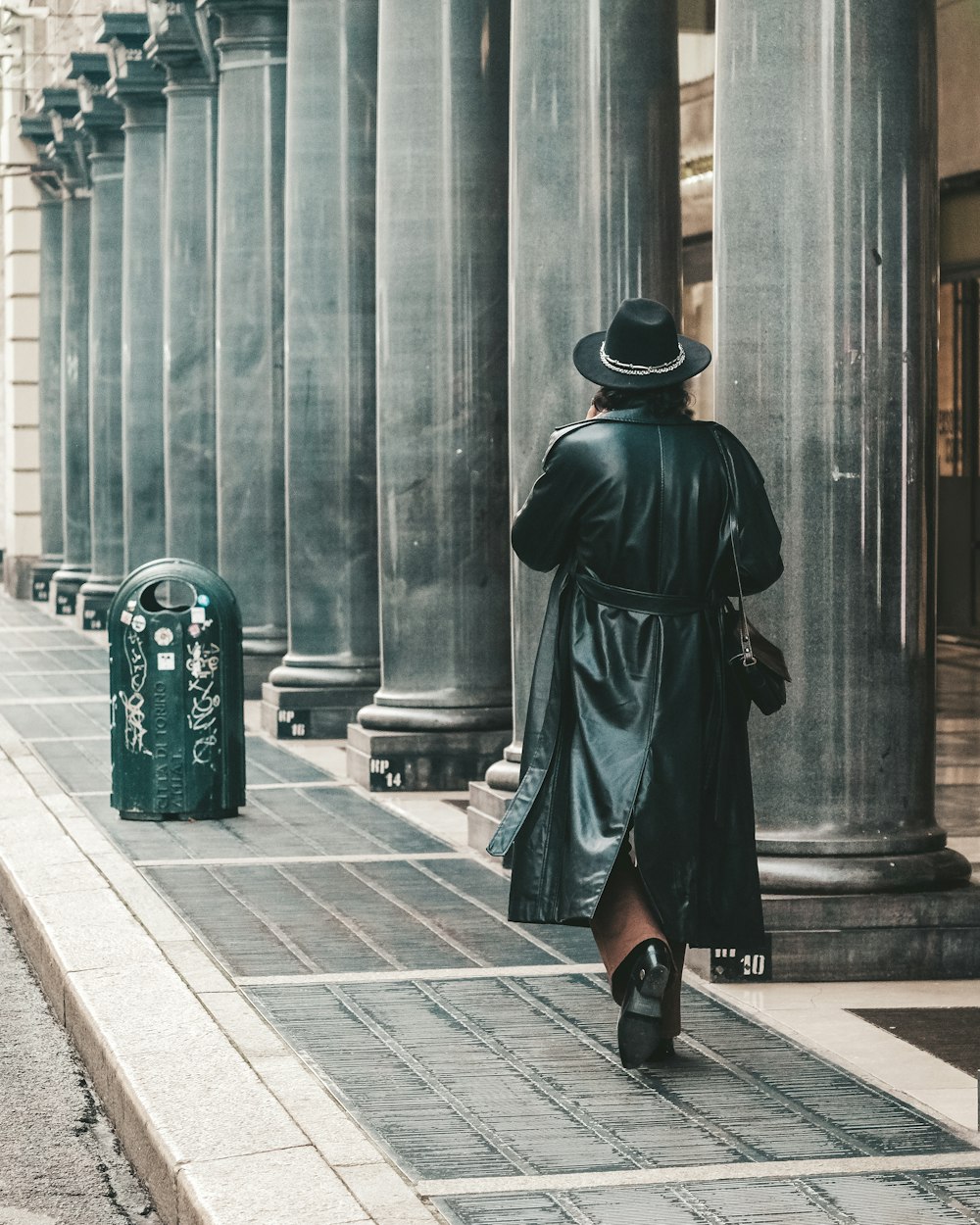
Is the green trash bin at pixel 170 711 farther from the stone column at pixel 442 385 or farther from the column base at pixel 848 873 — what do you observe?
the column base at pixel 848 873

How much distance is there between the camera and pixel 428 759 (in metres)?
11.5

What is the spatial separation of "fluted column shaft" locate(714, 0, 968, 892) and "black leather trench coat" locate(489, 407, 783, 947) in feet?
3.96

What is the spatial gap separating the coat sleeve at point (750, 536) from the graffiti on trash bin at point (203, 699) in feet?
16.0

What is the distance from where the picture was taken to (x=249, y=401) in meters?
15.7

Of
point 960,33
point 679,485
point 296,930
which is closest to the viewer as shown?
point 679,485

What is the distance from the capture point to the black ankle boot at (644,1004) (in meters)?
5.75

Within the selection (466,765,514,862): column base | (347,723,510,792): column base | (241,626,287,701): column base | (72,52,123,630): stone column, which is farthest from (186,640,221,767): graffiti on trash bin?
(72,52,123,630): stone column

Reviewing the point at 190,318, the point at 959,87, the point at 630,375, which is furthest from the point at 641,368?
the point at 959,87

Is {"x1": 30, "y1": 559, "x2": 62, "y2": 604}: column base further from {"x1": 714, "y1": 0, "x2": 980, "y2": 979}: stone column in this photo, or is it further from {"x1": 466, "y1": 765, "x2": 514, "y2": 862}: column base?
{"x1": 714, "y1": 0, "x2": 980, "y2": 979}: stone column

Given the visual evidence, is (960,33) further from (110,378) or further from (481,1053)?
(481,1053)

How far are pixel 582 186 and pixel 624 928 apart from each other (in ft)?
13.0

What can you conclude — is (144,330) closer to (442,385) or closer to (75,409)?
(75,409)

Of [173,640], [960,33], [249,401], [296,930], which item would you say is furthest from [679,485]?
[960,33]

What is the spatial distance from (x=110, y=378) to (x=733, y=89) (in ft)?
55.8
